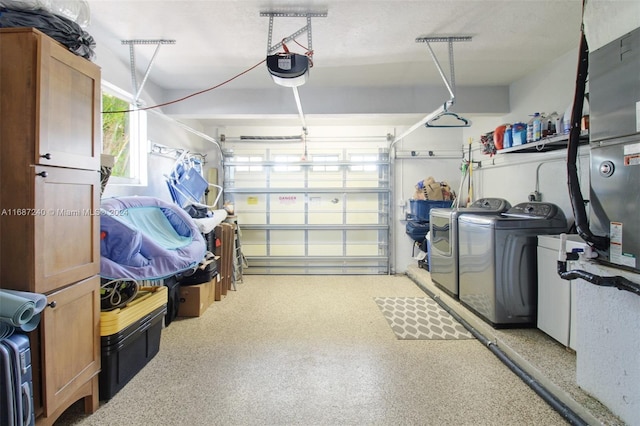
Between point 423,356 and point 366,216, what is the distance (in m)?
2.88

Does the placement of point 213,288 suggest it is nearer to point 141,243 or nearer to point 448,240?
point 141,243

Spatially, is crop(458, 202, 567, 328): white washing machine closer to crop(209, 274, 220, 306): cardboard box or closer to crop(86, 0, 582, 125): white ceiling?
crop(86, 0, 582, 125): white ceiling

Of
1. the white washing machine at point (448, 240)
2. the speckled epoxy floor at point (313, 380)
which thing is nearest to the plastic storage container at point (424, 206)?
the white washing machine at point (448, 240)

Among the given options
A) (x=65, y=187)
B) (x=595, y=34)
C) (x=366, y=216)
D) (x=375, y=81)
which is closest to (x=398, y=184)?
(x=366, y=216)

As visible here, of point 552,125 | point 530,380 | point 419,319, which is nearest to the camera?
point 530,380

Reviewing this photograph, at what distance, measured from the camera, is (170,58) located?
2809mm

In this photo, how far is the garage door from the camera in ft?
16.0

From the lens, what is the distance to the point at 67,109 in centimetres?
146

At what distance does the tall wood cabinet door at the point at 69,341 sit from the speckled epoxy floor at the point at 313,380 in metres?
0.31

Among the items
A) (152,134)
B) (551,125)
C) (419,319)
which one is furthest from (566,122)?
(152,134)

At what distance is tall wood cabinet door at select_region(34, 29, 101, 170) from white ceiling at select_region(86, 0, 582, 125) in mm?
852

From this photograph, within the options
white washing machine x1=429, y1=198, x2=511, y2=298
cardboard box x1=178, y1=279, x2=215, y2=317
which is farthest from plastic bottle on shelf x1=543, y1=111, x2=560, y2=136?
cardboard box x1=178, y1=279, x2=215, y2=317

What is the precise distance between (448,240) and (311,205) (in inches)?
91.3

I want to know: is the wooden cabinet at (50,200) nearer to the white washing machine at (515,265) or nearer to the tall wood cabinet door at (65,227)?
the tall wood cabinet door at (65,227)
